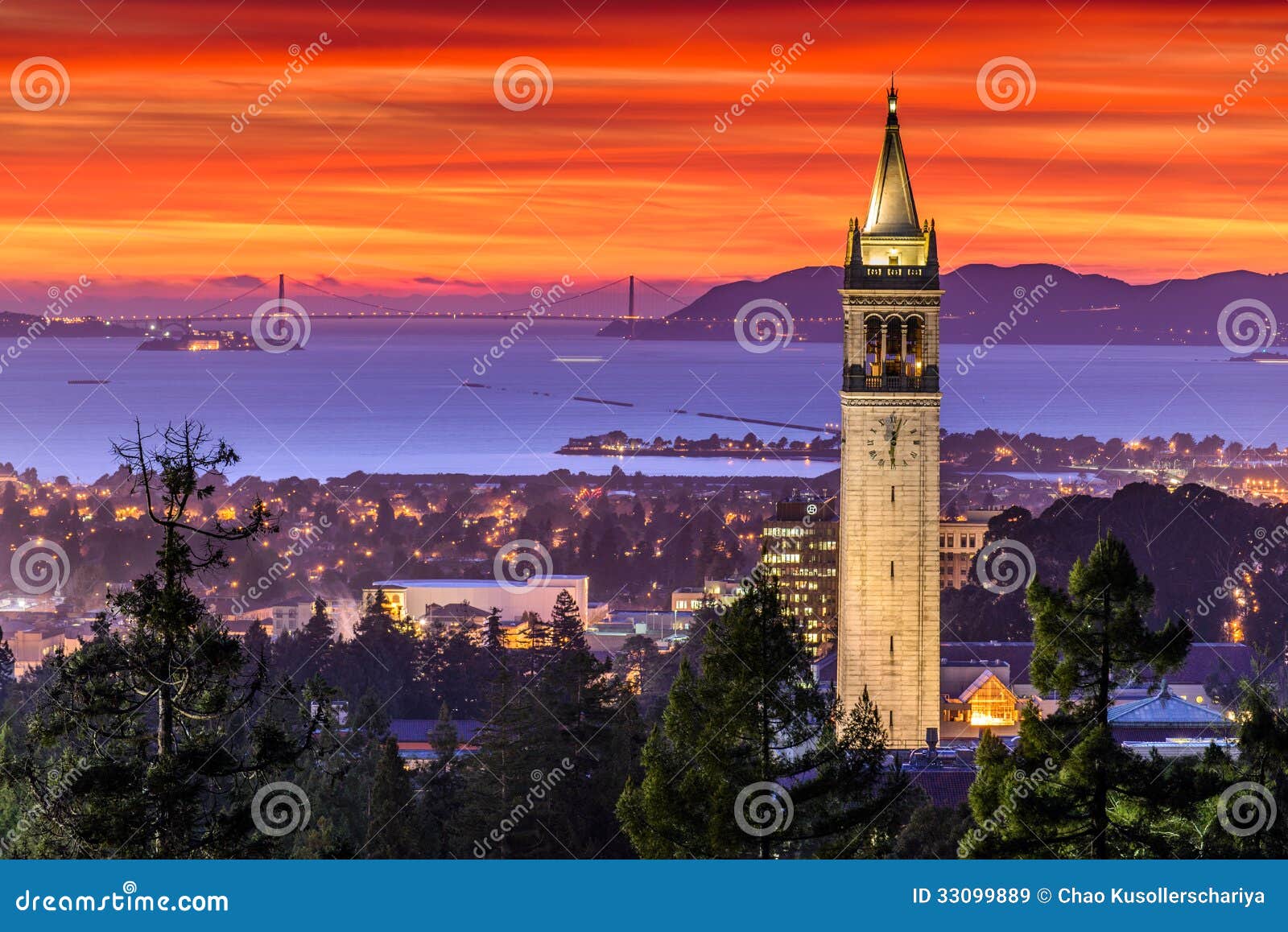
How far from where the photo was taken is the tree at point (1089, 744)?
2069 cm

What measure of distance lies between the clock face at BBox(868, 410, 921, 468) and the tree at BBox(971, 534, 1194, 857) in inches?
770

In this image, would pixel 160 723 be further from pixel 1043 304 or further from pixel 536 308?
pixel 1043 304

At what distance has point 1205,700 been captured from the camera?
193ft

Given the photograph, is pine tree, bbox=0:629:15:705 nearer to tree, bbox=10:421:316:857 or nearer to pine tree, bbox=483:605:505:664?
pine tree, bbox=483:605:505:664

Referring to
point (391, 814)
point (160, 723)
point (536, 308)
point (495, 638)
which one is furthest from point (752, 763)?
point (536, 308)

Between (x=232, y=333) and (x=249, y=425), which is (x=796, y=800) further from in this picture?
(x=232, y=333)

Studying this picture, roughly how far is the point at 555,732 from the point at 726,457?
336 ft

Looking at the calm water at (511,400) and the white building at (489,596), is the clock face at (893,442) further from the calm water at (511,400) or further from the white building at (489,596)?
the calm water at (511,400)

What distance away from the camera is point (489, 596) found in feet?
282

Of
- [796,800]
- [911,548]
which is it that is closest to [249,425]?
[911,548]

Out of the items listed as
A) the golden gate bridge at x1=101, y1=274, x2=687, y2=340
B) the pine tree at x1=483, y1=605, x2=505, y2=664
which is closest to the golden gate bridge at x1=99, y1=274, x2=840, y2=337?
the golden gate bridge at x1=101, y1=274, x2=687, y2=340

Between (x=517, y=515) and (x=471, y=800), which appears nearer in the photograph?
(x=471, y=800)

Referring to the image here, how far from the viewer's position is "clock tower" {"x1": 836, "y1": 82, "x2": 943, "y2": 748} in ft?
134

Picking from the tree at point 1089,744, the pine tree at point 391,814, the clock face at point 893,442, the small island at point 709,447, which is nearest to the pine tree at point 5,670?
the pine tree at point 391,814
